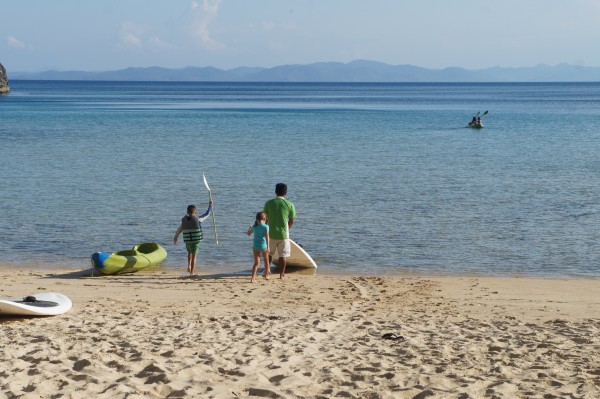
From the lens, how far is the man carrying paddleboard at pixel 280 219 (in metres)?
13.9

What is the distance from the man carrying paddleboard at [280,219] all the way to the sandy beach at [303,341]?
629 millimetres

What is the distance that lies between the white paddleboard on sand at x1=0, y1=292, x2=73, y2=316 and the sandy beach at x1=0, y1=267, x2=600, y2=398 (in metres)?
0.13

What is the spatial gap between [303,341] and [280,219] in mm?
4661

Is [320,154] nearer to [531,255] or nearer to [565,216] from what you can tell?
[565,216]

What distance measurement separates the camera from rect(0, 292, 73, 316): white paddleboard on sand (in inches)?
419

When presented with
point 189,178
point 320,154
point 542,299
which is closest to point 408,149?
point 320,154

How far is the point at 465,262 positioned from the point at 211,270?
5123mm

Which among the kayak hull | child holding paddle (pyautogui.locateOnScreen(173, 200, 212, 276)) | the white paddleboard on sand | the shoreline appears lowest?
the shoreline

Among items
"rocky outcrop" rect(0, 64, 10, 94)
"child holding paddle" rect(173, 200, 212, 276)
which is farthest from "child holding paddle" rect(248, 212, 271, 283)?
"rocky outcrop" rect(0, 64, 10, 94)

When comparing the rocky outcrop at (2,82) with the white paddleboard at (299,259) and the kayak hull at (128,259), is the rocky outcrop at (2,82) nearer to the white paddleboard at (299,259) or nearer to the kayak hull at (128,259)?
the kayak hull at (128,259)

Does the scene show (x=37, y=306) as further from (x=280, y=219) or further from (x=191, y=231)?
(x=280, y=219)

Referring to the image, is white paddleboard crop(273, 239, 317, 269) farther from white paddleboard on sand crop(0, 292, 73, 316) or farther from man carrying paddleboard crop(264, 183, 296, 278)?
white paddleboard on sand crop(0, 292, 73, 316)

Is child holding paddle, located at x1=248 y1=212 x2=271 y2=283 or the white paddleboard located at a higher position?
child holding paddle, located at x1=248 y1=212 x2=271 y2=283

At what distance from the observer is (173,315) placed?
11.4 m
